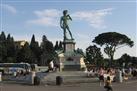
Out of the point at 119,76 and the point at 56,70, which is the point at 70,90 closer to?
the point at 119,76

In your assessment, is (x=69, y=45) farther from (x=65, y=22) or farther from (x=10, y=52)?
(x=10, y=52)

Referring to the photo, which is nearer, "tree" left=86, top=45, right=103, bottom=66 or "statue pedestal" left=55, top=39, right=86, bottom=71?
"statue pedestal" left=55, top=39, right=86, bottom=71

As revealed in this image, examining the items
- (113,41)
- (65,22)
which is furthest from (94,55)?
(65,22)

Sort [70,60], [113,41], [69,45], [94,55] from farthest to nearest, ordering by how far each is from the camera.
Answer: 1. [94,55]
2. [113,41]
3. [69,45]
4. [70,60]

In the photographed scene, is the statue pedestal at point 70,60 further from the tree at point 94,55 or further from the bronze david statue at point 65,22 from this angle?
the tree at point 94,55

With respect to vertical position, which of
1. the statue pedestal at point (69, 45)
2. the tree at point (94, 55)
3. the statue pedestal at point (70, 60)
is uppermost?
the tree at point (94, 55)

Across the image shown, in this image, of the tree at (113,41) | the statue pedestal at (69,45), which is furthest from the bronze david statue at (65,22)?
the tree at (113,41)

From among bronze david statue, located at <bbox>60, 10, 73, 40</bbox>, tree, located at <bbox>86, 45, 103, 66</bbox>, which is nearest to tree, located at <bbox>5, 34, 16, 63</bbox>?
tree, located at <bbox>86, 45, 103, 66</bbox>

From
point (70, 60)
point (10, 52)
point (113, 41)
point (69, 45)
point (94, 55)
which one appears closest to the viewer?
point (70, 60)

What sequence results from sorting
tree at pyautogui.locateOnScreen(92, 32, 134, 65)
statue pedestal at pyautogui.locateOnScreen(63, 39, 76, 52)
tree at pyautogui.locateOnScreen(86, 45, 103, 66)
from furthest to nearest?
tree at pyautogui.locateOnScreen(86, 45, 103, 66)
tree at pyautogui.locateOnScreen(92, 32, 134, 65)
statue pedestal at pyautogui.locateOnScreen(63, 39, 76, 52)

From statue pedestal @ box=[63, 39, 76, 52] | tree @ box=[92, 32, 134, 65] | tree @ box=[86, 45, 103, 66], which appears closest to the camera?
statue pedestal @ box=[63, 39, 76, 52]

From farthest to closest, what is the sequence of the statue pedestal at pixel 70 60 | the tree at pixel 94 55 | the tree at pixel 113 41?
the tree at pixel 94 55 → the tree at pixel 113 41 → the statue pedestal at pixel 70 60

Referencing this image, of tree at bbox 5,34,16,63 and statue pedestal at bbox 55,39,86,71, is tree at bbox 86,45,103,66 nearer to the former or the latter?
tree at bbox 5,34,16,63

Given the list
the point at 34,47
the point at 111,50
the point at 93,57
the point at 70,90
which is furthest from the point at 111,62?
the point at 70,90
